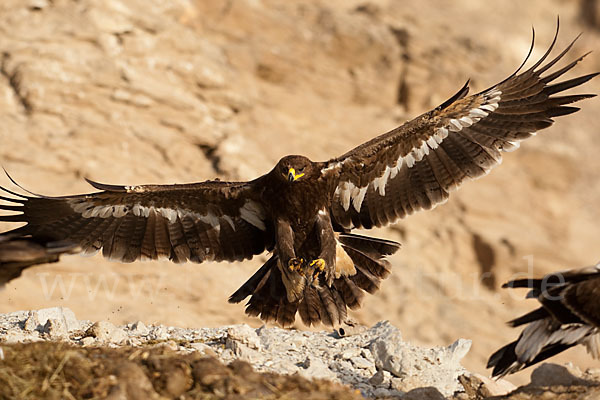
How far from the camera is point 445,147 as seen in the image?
7.65m

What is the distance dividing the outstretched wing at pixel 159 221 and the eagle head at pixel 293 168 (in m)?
0.58

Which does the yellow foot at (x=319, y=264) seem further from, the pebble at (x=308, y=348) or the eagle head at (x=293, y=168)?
the eagle head at (x=293, y=168)

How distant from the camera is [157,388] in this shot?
4.40 metres

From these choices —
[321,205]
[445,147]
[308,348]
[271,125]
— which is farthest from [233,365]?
[271,125]

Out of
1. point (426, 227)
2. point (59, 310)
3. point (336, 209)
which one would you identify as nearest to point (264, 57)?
point (426, 227)

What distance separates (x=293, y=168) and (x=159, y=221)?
1.65 meters

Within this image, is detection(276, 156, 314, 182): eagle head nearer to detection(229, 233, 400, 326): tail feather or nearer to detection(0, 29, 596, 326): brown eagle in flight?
detection(0, 29, 596, 326): brown eagle in flight

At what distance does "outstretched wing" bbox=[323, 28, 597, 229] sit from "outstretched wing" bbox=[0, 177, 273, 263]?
1119 mm

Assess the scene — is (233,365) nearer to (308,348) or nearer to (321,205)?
(308,348)

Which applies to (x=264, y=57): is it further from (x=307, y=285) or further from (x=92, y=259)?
(x=307, y=285)

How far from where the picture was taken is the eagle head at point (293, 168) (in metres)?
7.14

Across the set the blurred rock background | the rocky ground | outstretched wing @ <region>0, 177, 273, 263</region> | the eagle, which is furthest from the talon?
the blurred rock background

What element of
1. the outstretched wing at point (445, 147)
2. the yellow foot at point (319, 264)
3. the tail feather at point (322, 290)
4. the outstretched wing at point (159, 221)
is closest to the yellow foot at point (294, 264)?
the yellow foot at point (319, 264)

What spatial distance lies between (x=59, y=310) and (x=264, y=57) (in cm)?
1148
